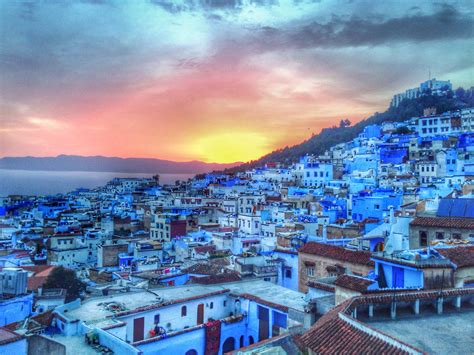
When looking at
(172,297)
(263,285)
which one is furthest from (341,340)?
(263,285)

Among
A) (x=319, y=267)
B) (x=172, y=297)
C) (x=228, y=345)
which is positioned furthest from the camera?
(x=319, y=267)

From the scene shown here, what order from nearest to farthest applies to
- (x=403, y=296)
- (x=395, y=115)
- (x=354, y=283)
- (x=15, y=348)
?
(x=403, y=296)
(x=15, y=348)
(x=354, y=283)
(x=395, y=115)

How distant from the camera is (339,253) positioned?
1227cm

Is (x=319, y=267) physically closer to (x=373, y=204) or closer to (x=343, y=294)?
(x=343, y=294)

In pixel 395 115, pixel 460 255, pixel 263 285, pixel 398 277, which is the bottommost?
pixel 263 285

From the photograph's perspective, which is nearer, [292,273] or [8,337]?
[8,337]

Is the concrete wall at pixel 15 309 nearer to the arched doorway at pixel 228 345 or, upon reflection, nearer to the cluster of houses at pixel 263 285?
the cluster of houses at pixel 263 285

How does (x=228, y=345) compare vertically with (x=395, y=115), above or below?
below

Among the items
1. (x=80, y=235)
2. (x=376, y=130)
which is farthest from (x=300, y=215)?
(x=376, y=130)

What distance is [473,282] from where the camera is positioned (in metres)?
7.90

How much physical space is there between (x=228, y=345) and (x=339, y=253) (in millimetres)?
3799

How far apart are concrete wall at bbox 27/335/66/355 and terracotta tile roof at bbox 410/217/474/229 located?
342 inches

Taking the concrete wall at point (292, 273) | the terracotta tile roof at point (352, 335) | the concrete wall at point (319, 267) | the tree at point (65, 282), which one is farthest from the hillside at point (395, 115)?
the terracotta tile roof at point (352, 335)

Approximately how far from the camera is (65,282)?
53.7 feet
